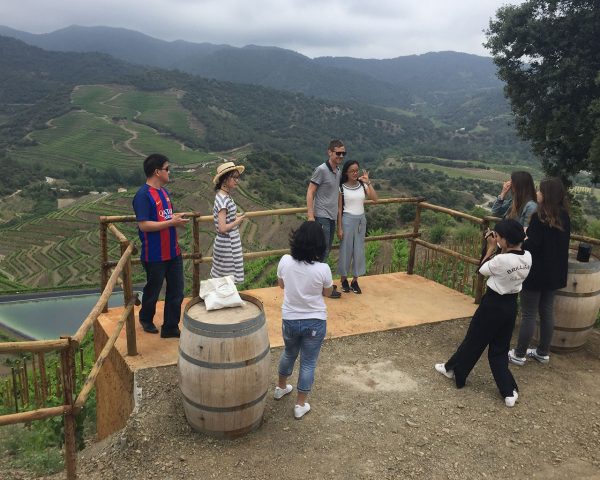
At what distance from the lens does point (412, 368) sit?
4094 mm

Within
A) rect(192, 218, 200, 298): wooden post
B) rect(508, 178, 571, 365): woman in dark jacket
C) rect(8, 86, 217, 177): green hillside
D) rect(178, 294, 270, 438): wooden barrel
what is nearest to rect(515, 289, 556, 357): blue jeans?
rect(508, 178, 571, 365): woman in dark jacket

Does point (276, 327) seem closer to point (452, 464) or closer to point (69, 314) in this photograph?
point (452, 464)

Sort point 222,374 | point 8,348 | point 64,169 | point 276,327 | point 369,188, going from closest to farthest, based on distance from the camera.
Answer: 1. point 8,348
2. point 222,374
3. point 276,327
4. point 369,188
5. point 64,169

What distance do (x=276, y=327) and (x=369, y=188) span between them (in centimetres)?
173

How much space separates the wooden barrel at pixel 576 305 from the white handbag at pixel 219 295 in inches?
110

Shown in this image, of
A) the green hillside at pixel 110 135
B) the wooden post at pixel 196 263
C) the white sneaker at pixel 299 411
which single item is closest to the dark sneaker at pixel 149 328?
the wooden post at pixel 196 263

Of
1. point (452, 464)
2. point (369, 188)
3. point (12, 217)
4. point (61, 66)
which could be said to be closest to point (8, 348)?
point (452, 464)

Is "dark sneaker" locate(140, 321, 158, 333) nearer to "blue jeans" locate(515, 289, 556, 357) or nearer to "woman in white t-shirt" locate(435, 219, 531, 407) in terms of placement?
"woman in white t-shirt" locate(435, 219, 531, 407)

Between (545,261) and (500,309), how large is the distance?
680 mm

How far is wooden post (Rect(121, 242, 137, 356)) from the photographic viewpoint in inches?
145

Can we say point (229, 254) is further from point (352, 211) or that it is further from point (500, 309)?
Answer: point (500, 309)

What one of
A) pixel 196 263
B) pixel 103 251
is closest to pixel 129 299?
pixel 103 251

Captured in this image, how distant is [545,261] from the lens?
12.8ft

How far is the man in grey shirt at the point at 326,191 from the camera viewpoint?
191 inches
